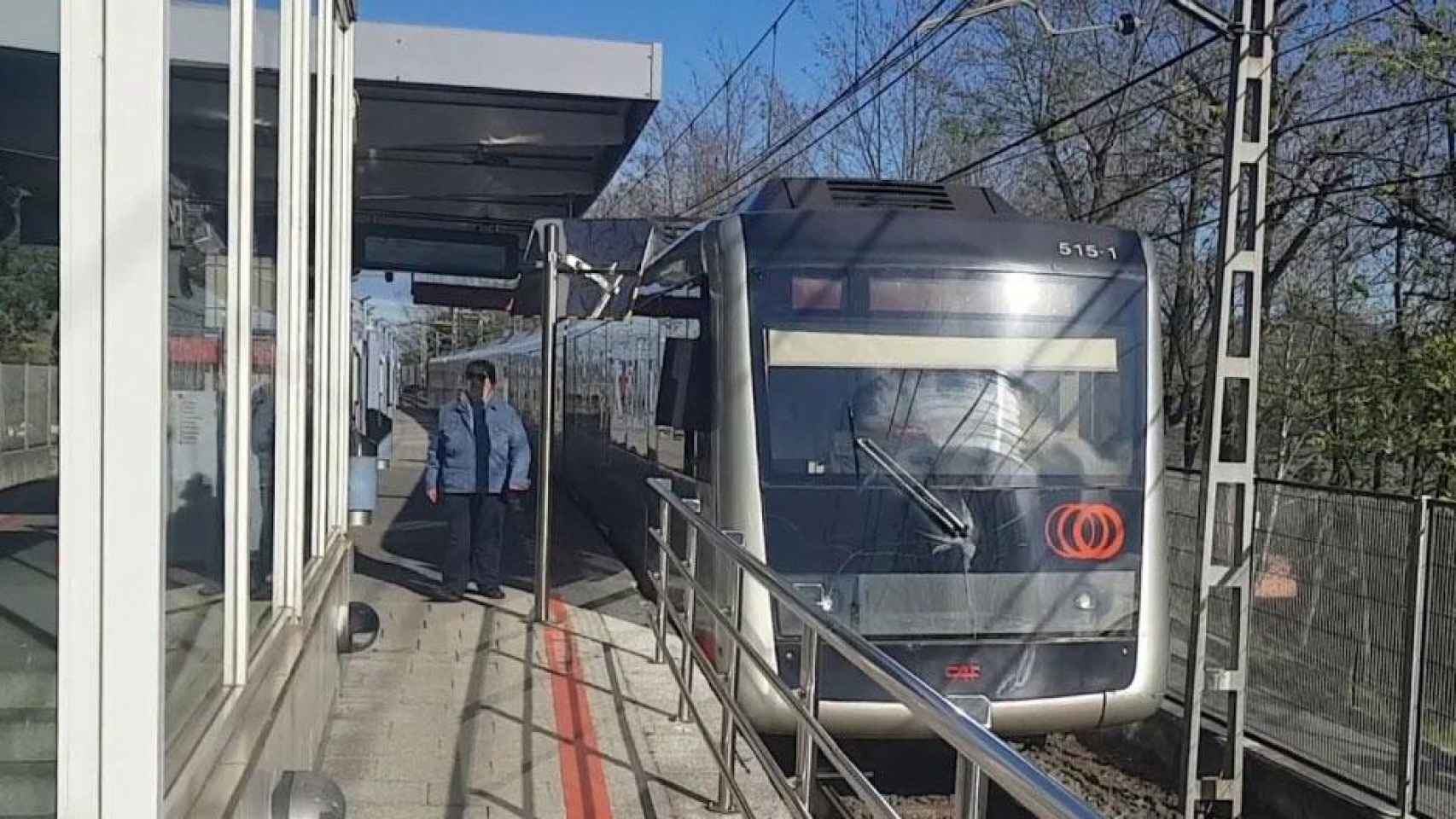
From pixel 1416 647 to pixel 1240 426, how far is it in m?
1.68

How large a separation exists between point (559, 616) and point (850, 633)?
6135 mm

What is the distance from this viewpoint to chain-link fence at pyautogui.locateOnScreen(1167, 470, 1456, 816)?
714 cm

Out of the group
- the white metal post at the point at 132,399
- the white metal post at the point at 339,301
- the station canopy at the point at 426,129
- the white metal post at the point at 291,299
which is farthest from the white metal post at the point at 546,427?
the white metal post at the point at 132,399

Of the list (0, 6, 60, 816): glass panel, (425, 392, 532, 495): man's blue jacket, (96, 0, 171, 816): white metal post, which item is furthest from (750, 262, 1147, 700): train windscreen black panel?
(0, 6, 60, 816): glass panel

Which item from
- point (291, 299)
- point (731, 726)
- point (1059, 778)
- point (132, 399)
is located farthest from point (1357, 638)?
point (132, 399)

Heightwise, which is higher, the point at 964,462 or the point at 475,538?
the point at 964,462

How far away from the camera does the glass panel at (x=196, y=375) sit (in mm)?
2250

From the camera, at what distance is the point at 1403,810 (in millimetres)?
7090

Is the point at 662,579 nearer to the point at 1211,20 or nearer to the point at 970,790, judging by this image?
the point at 1211,20

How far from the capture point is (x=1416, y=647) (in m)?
7.21

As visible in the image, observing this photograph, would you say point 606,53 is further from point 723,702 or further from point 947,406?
point 723,702

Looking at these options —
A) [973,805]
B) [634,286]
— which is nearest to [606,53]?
[634,286]

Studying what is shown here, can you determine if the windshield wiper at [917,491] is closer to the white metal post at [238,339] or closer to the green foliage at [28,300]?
the white metal post at [238,339]

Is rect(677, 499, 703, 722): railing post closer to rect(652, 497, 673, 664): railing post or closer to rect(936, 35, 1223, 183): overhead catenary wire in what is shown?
rect(652, 497, 673, 664): railing post
